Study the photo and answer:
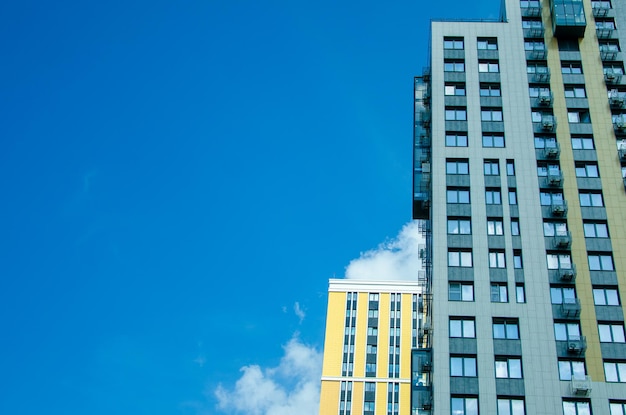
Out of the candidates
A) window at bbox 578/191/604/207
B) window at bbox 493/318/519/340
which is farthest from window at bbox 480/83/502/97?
window at bbox 493/318/519/340

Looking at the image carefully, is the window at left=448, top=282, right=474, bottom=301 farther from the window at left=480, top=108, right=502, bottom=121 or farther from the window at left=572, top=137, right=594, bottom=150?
the window at left=572, top=137, right=594, bottom=150

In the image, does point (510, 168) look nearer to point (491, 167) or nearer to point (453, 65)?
point (491, 167)

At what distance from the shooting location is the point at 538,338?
5788cm

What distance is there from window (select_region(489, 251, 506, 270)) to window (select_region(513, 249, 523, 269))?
877 mm

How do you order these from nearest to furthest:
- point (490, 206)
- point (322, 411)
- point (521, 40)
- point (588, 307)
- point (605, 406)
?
point (605, 406)
point (588, 307)
point (490, 206)
point (521, 40)
point (322, 411)

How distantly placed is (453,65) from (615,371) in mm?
31428

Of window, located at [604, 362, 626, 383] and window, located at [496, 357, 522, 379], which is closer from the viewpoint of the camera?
window, located at [604, 362, 626, 383]

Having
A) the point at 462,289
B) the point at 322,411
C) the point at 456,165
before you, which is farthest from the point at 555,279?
the point at 322,411

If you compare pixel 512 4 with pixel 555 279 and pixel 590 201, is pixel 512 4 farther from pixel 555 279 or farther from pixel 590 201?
pixel 555 279

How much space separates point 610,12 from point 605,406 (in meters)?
39.7

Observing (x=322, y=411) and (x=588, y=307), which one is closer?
(x=588, y=307)

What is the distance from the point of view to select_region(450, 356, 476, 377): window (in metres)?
57.1

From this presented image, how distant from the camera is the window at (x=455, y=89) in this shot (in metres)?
70.9

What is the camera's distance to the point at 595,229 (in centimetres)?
6316
